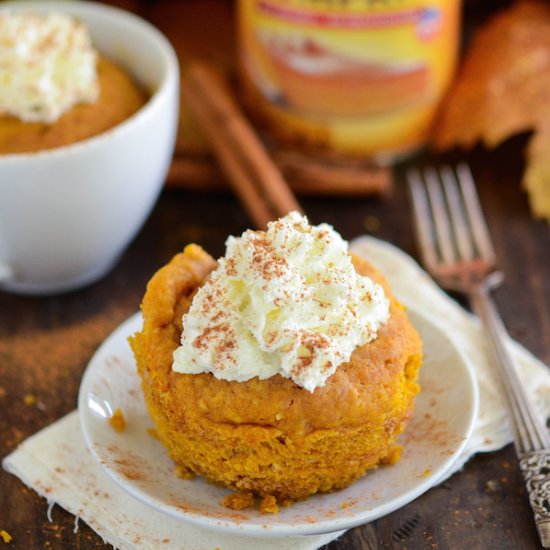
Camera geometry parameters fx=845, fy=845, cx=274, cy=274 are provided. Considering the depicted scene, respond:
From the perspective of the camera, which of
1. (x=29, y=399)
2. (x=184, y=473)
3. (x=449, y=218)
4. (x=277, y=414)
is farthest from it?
(x=449, y=218)

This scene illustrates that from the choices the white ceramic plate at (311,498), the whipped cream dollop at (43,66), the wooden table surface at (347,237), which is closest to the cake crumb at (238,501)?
the white ceramic plate at (311,498)

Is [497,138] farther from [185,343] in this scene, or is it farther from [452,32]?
[185,343]

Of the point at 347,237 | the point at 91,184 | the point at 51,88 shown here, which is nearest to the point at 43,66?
the point at 51,88

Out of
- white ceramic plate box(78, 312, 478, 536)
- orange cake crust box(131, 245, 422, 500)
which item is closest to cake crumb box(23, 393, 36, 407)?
white ceramic plate box(78, 312, 478, 536)

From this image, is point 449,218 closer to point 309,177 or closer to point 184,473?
point 309,177

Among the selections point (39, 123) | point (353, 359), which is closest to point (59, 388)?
point (39, 123)

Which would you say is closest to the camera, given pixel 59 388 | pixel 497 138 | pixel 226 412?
pixel 226 412

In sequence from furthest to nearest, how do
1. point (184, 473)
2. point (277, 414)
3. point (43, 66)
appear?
point (43, 66), point (184, 473), point (277, 414)
